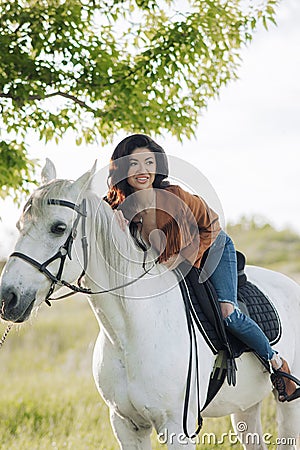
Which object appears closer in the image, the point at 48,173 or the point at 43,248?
the point at 43,248

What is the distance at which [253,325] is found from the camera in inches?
150

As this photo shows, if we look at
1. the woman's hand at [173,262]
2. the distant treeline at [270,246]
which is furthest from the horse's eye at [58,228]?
the distant treeline at [270,246]

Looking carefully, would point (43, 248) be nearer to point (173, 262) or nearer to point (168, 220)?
point (168, 220)

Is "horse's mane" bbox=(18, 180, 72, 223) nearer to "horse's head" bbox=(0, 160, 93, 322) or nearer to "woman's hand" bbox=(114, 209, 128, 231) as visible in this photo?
"horse's head" bbox=(0, 160, 93, 322)

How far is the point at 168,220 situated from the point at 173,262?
283 millimetres

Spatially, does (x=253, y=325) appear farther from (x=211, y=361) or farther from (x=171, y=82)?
(x=171, y=82)

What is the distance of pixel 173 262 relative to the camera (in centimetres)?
362

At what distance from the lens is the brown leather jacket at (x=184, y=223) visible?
3467 mm

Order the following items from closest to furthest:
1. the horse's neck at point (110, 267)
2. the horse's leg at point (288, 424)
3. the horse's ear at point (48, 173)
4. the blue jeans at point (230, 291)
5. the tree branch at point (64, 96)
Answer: the horse's neck at point (110, 267) < the horse's ear at point (48, 173) < the blue jeans at point (230, 291) < the horse's leg at point (288, 424) < the tree branch at point (64, 96)

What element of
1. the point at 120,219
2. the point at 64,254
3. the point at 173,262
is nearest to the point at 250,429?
the point at 173,262

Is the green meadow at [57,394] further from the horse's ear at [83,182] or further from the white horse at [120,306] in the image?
the horse's ear at [83,182]

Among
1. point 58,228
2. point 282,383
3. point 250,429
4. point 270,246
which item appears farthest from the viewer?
point 270,246

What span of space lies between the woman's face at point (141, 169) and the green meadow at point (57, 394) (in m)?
0.89

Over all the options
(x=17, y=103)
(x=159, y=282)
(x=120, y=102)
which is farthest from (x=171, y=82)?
(x=159, y=282)
